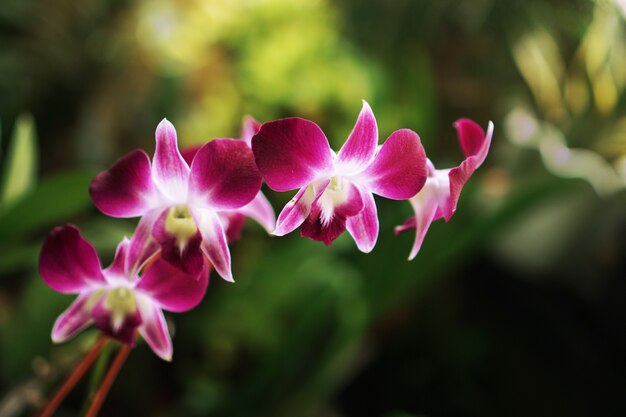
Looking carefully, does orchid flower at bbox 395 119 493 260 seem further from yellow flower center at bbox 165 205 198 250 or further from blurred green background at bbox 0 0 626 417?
blurred green background at bbox 0 0 626 417

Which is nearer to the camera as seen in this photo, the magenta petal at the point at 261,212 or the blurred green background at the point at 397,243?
the magenta petal at the point at 261,212

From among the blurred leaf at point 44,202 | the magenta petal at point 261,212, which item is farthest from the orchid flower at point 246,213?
the blurred leaf at point 44,202

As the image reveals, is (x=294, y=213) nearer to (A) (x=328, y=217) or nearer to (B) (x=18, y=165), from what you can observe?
(A) (x=328, y=217)

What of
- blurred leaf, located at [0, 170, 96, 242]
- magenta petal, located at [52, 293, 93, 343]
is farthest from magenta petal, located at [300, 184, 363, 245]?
blurred leaf, located at [0, 170, 96, 242]

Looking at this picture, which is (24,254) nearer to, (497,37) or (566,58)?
(497,37)

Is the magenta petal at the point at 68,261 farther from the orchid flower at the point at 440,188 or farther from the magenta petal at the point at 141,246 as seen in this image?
the orchid flower at the point at 440,188

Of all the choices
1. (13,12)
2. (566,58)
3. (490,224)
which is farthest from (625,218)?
(13,12)
